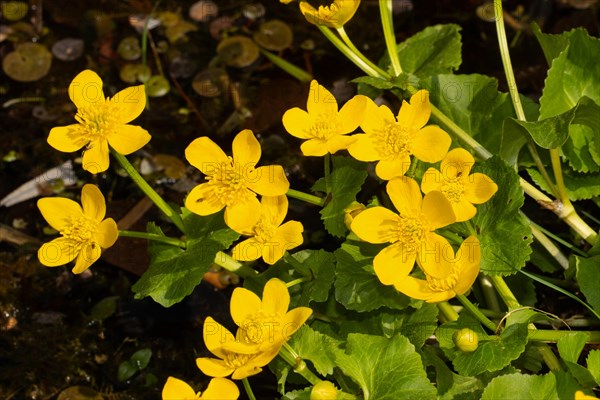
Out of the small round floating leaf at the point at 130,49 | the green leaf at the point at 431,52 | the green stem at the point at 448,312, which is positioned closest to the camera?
the green stem at the point at 448,312

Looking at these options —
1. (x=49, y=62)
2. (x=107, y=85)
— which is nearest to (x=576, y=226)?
(x=107, y=85)

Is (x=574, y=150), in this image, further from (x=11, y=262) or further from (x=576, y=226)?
(x=11, y=262)

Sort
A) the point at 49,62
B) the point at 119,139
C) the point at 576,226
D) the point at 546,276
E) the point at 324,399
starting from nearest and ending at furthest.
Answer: the point at 324,399, the point at 119,139, the point at 576,226, the point at 546,276, the point at 49,62

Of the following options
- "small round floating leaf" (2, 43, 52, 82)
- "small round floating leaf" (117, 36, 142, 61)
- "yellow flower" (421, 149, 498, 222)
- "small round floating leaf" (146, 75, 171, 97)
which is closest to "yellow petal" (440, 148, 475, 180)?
"yellow flower" (421, 149, 498, 222)

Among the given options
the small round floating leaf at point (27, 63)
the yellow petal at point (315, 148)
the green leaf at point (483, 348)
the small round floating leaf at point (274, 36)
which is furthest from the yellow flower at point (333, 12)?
the small round floating leaf at point (27, 63)

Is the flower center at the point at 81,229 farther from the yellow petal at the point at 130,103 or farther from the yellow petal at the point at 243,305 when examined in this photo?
the yellow petal at the point at 243,305

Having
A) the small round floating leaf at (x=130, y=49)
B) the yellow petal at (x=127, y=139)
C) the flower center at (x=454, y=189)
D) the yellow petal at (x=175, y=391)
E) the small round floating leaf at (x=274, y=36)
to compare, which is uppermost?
the flower center at (x=454, y=189)
